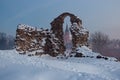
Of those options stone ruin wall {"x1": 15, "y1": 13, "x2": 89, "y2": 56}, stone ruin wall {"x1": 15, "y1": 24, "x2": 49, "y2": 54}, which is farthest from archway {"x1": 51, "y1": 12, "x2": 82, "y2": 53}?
stone ruin wall {"x1": 15, "y1": 24, "x2": 49, "y2": 54}

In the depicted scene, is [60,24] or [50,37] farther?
[60,24]

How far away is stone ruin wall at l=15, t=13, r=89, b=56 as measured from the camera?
21.4 m

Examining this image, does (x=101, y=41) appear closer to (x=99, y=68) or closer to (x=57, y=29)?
(x=57, y=29)

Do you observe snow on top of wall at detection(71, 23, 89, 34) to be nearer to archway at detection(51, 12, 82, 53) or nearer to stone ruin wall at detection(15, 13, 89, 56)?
stone ruin wall at detection(15, 13, 89, 56)

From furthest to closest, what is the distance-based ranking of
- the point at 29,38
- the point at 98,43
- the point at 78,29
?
the point at 98,43
the point at 78,29
the point at 29,38

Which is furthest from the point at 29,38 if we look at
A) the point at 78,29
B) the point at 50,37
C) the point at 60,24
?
the point at 78,29

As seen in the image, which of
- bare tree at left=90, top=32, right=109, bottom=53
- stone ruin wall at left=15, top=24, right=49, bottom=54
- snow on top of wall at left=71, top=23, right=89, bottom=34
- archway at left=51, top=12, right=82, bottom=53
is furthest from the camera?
bare tree at left=90, top=32, right=109, bottom=53

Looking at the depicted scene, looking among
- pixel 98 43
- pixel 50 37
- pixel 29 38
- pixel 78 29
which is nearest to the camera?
pixel 29 38

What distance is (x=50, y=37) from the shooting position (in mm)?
23562

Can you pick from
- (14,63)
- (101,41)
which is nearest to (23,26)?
(14,63)

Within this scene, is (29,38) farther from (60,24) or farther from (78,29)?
(78,29)

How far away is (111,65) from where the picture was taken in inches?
636

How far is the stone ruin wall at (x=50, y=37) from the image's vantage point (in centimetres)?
2136

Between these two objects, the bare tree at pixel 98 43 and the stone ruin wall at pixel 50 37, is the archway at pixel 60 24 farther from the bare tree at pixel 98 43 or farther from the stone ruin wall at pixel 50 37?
the bare tree at pixel 98 43
